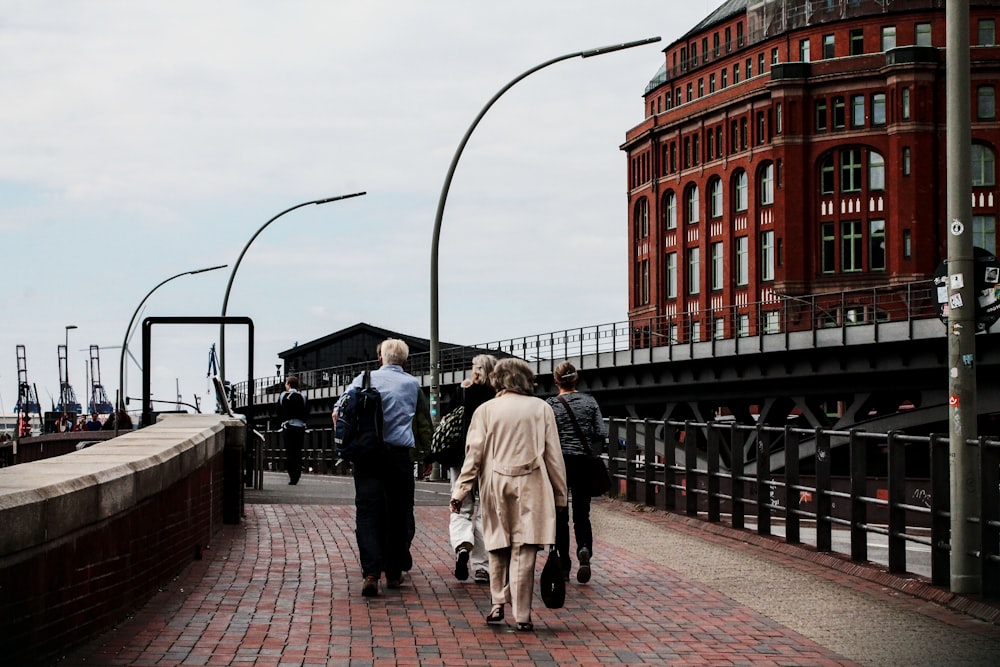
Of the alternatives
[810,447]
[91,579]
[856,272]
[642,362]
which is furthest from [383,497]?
[856,272]

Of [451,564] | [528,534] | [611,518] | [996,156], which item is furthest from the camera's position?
[996,156]

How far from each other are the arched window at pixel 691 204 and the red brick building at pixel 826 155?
6.5 inches

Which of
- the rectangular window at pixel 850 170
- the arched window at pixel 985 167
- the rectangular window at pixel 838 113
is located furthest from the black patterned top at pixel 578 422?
the rectangular window at pixel 838 113

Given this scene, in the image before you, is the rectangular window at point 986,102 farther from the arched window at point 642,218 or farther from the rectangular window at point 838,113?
the arched window at point 642,218

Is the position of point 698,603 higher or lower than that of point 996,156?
lower

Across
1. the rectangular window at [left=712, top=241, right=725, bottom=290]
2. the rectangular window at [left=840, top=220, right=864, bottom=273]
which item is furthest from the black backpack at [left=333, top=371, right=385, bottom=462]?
the rectangular window at [left=712, top=241, right=725, bottom=290]

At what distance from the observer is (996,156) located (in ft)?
229

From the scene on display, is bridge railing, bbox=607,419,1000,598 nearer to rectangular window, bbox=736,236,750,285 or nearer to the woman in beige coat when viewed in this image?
the woman in beige coat

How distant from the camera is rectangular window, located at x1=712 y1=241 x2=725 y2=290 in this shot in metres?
78.7

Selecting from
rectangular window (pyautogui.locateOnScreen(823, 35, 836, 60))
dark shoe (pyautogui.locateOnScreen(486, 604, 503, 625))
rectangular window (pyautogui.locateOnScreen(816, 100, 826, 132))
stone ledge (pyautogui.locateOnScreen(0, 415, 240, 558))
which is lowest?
dark shoe (pyautogui.locateOnScreen(486, 604, 503, 625))

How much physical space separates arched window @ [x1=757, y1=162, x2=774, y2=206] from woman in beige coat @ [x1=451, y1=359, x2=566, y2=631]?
220 ft

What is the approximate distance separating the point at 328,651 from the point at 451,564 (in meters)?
4.29

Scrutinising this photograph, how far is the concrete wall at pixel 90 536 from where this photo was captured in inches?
249

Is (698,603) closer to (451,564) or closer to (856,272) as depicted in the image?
(451,564)
